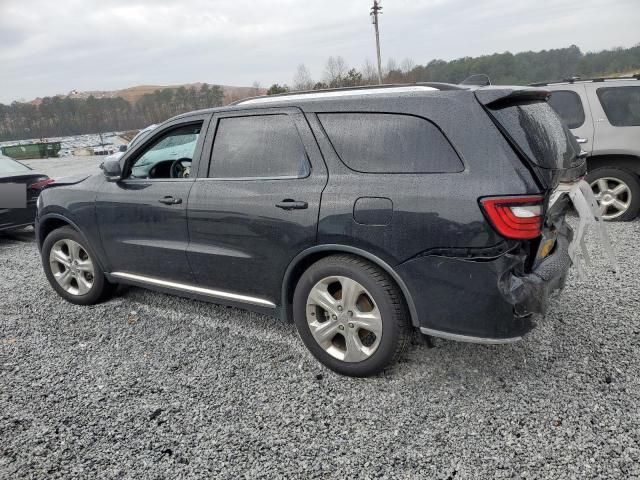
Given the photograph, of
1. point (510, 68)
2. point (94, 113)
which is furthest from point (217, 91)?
point (510, 68)

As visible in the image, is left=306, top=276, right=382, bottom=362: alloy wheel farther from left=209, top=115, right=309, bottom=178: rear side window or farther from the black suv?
left=209, top=115, right=309, bottom=178: rear side window

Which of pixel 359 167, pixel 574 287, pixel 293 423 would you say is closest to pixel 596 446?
pixel 293 423

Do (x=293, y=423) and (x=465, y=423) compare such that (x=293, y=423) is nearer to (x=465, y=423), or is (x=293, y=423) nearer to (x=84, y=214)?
(x=465, y=423)

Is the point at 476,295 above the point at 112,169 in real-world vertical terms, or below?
below

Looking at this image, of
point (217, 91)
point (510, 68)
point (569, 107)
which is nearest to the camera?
point (569, 107)

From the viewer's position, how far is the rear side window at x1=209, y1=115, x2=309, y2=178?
10.1 ft

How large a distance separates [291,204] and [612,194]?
541 centimetres

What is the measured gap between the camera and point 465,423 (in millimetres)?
2557

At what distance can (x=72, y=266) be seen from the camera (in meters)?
4.38

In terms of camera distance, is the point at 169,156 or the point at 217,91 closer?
the point at 169,156

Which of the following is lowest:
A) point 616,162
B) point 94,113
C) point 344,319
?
point 344,319

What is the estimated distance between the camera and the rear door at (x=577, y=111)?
645 cm

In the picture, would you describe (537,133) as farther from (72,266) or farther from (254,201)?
(72,266)

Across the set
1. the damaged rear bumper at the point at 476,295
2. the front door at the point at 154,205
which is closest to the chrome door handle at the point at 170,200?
the front door at the point at 154,205
